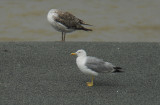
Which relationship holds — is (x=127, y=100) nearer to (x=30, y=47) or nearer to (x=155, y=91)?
(x=155, y=91)

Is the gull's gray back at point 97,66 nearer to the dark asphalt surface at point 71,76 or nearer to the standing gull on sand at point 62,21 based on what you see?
the dark asphalt surface at point 71,76

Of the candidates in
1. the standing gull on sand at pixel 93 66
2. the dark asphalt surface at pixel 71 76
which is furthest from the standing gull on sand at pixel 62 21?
the standing gull on sand at pixel 93 66

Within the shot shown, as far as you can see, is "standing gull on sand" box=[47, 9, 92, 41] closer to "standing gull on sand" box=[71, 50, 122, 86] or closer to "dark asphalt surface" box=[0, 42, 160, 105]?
"dark asphalt surface" box=[0, 42, 160, 105]

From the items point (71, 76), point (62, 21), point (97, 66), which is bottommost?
point (71, 76)

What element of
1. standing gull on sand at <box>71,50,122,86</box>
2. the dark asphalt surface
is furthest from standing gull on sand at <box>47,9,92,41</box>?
standing gull on sand at <box>71,50,122,86</box>

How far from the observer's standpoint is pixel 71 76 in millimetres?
6410

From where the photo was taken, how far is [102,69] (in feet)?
19.3

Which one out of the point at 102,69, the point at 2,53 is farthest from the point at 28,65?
the point at 102,69

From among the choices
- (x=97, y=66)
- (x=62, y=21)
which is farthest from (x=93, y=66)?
(x=62, y=21)

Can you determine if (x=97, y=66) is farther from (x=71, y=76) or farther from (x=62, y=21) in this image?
(x=62, y=21)

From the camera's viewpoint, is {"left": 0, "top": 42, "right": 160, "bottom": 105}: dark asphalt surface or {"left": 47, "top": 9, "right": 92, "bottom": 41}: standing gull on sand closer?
{"left": 0, "top": 42, "right": 160, "bottom": 105}: dark asphalt surface

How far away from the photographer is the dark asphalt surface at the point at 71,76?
543 centimetres

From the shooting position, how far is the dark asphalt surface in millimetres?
5434

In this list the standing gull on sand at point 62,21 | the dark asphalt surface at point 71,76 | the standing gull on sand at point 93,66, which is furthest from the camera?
the standing gull on sand at point 62,21
